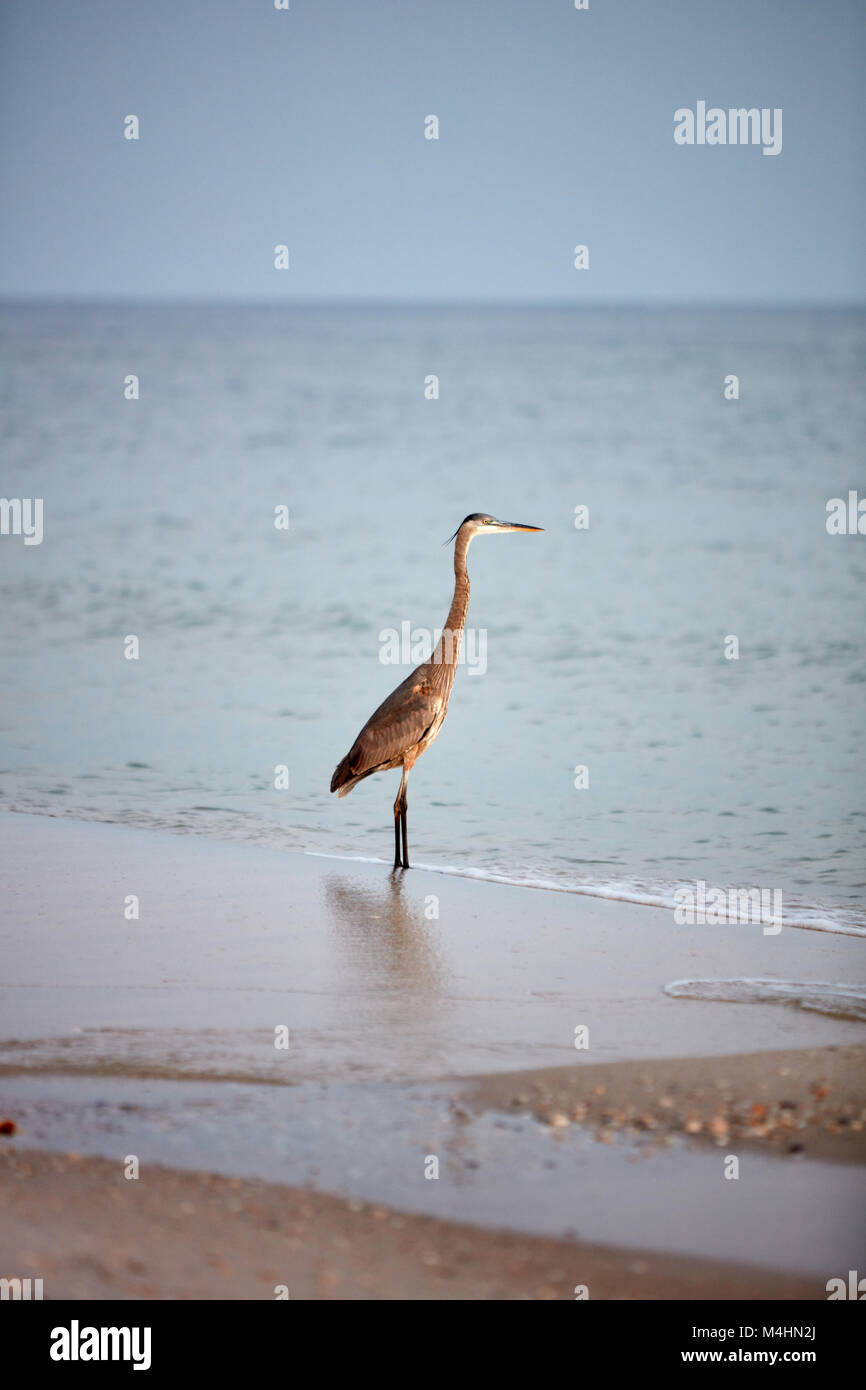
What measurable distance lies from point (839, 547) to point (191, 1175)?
14.8 meters

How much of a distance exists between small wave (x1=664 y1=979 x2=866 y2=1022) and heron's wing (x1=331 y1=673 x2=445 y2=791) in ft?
7.01

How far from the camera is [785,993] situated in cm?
506

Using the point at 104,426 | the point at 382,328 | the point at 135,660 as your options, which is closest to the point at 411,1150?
the point at 135,660

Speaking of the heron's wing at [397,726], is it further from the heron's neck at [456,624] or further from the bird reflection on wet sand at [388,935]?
the bird reflection on wet sand at [388,935]

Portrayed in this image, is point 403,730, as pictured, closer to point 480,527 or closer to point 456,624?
point 456,624

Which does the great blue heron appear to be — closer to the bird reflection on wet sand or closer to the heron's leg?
the heron's leg

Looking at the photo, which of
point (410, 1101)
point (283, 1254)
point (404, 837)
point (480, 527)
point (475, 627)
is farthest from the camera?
point (475, 627)

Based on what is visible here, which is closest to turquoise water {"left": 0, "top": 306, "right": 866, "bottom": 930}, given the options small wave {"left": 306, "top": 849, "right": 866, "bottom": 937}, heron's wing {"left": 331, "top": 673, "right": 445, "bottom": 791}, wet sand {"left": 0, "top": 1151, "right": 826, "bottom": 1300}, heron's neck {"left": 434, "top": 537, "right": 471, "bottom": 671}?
small wave {"left": 306, "top": 849, "right": 866, "bottom": 937}

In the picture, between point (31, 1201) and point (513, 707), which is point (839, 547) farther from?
point (31, 1201)

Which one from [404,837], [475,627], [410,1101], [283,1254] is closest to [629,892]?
[404,837]

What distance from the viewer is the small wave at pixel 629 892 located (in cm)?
613

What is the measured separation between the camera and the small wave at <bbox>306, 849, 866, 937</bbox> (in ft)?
20.1

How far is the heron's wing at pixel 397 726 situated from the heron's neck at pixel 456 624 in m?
0.17

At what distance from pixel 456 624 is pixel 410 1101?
3.54 m
